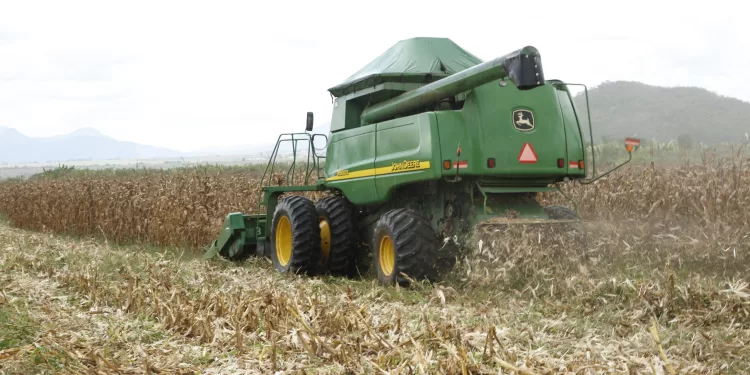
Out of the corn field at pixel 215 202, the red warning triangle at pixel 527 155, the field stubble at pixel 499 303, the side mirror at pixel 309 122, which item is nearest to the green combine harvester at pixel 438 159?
the red warning triangle at pixel 527 155

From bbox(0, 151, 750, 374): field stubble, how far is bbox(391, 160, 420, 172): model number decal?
104 centimetres

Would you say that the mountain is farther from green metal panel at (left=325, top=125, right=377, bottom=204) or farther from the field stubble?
the field stubble

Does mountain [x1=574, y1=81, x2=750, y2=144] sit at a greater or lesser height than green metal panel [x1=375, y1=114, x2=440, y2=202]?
greater

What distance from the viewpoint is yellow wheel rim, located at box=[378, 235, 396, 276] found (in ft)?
24.2

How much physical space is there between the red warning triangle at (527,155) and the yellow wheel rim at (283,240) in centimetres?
346

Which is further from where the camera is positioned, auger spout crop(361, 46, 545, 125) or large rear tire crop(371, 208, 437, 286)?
large rear tire crop(371, 208, 437, 286)

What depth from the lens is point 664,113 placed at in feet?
332

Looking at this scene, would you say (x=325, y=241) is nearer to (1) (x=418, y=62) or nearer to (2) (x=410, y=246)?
(2) (x=410, y=246)

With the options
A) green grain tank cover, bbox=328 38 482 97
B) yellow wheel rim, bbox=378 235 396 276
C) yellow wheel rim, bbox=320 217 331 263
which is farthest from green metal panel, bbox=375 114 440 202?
yellow wheel rim, bbox=320 217 331 263

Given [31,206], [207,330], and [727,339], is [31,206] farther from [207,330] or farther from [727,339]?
[727,339]

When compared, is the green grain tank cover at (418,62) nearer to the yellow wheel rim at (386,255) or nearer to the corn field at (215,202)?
the yellow wheel rim at (386,255)

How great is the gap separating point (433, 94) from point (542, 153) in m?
1.24

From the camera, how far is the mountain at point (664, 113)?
290 ft

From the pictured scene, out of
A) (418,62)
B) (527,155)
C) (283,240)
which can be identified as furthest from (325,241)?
(527,155)
